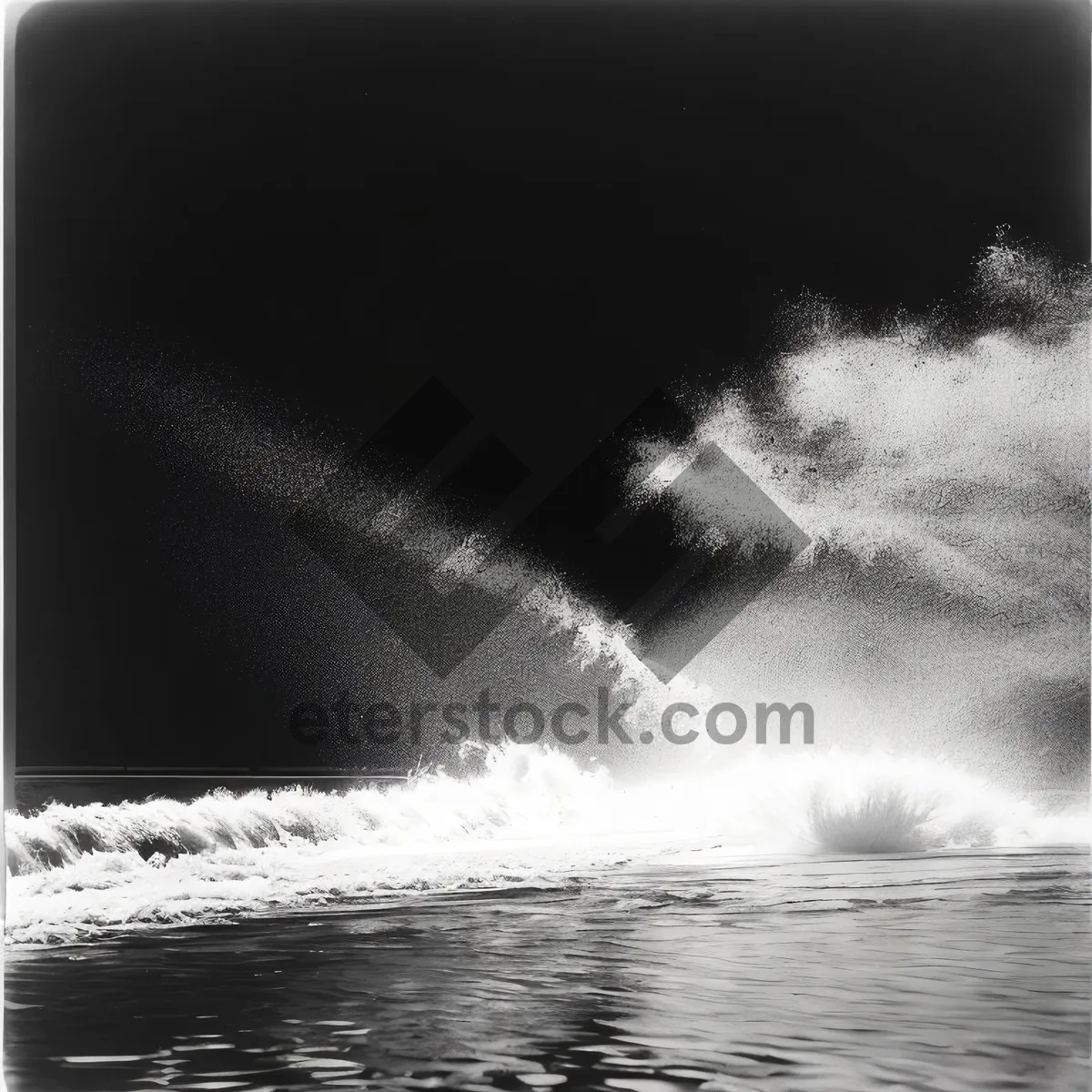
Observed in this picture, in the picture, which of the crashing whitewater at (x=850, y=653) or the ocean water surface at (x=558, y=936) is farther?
the crashing whitewater at (x=850, y=653)

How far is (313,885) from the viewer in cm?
418

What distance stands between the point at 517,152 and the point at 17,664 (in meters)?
2.42

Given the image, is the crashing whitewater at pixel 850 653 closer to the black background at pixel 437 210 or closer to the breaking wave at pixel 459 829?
the breaking wave at pixel 459 829

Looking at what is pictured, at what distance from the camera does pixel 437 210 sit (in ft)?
13.0

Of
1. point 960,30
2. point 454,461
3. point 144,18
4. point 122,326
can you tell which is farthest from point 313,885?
point 960,30

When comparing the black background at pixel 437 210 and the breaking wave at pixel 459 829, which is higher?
the black background at pixel 437 210

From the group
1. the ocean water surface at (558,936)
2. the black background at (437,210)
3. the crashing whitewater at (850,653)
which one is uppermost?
the black background at (437,210)

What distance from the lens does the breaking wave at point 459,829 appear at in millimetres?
3904

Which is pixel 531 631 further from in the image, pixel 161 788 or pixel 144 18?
pixel 144 18

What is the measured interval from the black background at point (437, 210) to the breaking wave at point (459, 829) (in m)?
0.32

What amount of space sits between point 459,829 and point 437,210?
2.21 metres

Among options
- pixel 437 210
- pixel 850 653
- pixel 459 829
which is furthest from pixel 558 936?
pixel 437 210

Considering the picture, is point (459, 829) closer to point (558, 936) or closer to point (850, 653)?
point (558, 936)

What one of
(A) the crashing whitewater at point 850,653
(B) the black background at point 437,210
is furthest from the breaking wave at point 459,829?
(B) the black background at point 437,210
